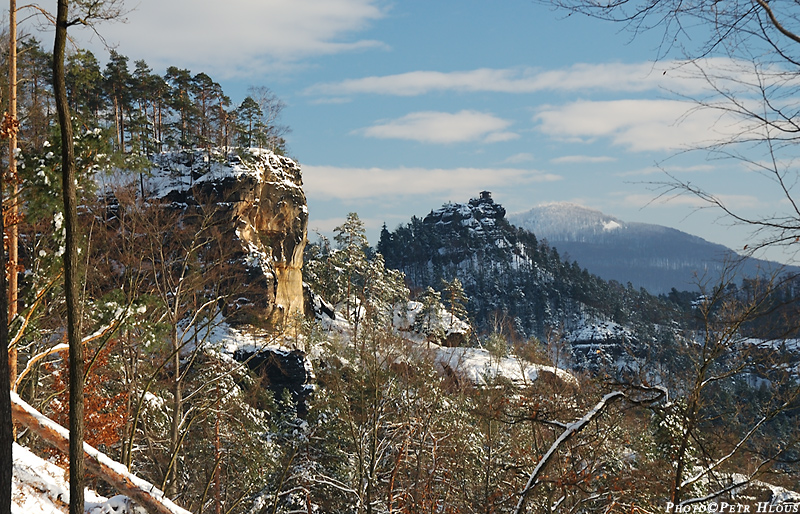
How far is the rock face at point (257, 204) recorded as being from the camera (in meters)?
34.4

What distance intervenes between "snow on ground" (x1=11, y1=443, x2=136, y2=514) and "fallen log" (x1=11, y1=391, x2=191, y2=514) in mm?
152

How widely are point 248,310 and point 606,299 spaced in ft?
255

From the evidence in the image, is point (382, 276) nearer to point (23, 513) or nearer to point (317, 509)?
point (317, 509)

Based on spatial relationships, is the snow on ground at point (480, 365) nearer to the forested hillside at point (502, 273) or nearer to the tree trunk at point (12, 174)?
the tree trunk at point (12, 174)

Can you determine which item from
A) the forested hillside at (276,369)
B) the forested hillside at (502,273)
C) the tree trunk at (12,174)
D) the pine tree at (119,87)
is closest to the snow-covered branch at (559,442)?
the forested hillside at (276,369)

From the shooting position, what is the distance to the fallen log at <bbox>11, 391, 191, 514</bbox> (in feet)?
23.0

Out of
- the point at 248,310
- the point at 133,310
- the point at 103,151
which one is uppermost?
the point at 103,151

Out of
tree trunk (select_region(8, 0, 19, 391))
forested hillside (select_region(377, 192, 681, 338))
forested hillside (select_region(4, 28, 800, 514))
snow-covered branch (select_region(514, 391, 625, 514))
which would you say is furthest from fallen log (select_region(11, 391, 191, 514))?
forested hillside (select_region(377, 192, 681, 338))

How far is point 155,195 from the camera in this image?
112 feet

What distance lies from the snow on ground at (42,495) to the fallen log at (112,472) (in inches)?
6.0

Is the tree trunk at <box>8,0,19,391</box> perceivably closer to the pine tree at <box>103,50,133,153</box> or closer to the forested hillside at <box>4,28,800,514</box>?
the forested hillside at <box>4,28,800,514</box>

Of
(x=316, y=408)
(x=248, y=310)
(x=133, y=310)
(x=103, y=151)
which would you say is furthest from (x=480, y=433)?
(x=248, y=310)

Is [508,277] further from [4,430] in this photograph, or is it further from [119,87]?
[4,430]

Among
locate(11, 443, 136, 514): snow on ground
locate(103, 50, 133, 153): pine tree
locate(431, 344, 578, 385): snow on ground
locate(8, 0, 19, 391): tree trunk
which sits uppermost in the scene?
locate(103, 50, 133, 153): pine tree
